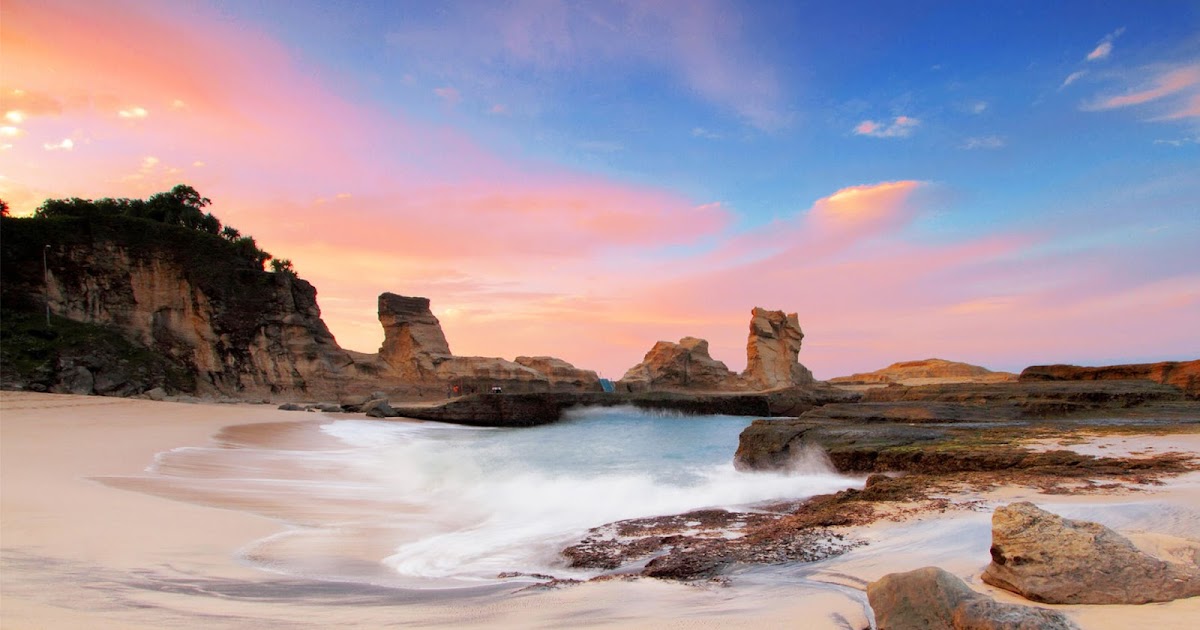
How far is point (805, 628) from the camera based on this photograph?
293 centimetres

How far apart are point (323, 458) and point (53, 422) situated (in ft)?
18.7

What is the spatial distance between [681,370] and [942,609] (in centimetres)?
4836

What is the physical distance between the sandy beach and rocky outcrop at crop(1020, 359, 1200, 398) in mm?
19612

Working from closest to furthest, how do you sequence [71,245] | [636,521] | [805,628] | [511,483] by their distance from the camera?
[805,628] → [636,521] → [511,483] → [71,245]

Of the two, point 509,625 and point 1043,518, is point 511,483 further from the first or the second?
point 1043,518

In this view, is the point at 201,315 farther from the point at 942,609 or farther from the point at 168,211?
the point at 942,609

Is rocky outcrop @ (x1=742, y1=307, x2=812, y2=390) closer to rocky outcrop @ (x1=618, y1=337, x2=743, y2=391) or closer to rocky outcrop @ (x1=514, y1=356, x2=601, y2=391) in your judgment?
rocky outcrop @ (x1=618, y1=337, x2=743, y2=391)

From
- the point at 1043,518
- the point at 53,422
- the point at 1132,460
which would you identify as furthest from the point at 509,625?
the point at 53,422

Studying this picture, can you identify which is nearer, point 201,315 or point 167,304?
point 167,304

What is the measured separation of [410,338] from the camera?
136 ft

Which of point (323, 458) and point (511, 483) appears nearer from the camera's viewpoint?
point (511, 483)

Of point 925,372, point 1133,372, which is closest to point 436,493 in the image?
point 1133,372

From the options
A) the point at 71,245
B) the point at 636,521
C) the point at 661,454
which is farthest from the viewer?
the point at 71,245

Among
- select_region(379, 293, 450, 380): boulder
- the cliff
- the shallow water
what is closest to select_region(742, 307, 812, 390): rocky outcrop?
select_region(379, 293, 450, 380): boulder
